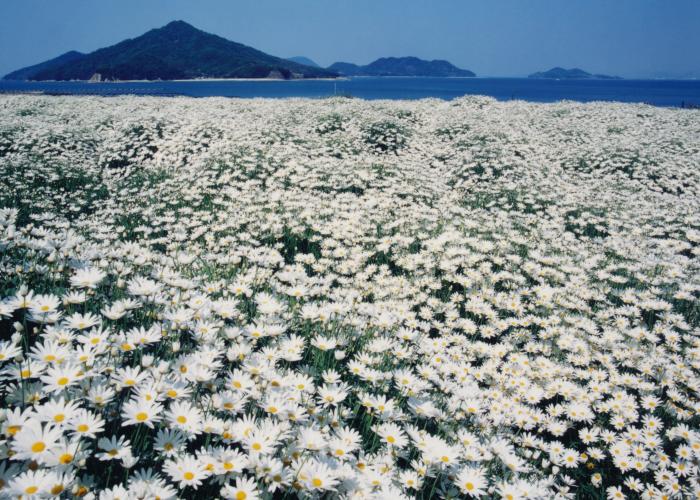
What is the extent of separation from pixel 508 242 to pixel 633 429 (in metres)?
3.76

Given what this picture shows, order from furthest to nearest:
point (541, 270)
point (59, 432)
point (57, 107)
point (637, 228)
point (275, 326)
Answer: point (57, 107), point (637, 228), point (541, 270), point (275, 326), point (59, 432)

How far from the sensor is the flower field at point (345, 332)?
1729 mm

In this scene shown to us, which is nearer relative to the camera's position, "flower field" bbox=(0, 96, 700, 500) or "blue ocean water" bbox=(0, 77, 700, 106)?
"flower field" bbox=(0, 96, 700, 500)

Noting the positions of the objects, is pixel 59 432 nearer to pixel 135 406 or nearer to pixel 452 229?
pixel 135 406

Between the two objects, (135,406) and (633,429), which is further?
(633,429)

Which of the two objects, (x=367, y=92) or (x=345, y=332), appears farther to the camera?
(x=367, y=92)

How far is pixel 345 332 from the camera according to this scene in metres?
3.36

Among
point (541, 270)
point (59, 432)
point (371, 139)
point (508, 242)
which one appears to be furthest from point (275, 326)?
point (371, 139)

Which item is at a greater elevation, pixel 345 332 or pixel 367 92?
pixel 367 92

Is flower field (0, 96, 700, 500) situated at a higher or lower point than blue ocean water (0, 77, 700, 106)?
lower

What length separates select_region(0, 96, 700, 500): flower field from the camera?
1.73 metres

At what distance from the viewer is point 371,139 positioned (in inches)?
568

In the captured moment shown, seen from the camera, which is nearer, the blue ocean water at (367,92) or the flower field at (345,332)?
the flower field at (345,332)

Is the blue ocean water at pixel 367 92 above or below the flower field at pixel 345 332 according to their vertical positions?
above
